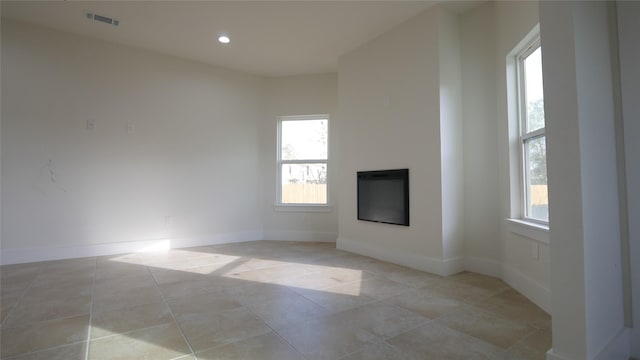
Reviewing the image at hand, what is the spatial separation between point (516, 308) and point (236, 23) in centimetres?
402

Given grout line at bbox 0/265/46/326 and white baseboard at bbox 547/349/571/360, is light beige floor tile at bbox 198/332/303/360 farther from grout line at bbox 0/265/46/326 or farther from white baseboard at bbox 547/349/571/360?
grout line at bbox 0/265/46/326

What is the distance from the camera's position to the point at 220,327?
204cm

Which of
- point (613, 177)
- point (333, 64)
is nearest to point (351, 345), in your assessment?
point (613, 177)

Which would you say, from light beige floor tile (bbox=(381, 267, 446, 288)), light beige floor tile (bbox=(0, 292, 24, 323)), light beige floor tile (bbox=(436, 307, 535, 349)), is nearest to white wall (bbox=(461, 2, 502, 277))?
light beige floor tile (bbox=(381, 267, 446, 288))

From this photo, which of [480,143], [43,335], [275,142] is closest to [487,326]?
[480,143]

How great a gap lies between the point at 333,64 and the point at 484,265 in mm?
3585

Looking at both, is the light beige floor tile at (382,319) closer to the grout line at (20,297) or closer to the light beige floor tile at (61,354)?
the light beige floor tile at (61,354)

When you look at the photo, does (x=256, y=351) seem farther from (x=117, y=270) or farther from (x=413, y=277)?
(x=117, y=270)

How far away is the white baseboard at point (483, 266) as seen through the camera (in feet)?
10.5

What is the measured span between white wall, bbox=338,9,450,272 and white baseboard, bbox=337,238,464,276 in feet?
0.04

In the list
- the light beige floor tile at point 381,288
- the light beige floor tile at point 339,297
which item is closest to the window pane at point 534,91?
the light beige floor tile at point 381,288

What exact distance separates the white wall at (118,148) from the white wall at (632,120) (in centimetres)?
477

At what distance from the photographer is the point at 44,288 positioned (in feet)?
9.27

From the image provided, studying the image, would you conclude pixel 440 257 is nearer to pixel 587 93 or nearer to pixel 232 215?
pixel 587 93
